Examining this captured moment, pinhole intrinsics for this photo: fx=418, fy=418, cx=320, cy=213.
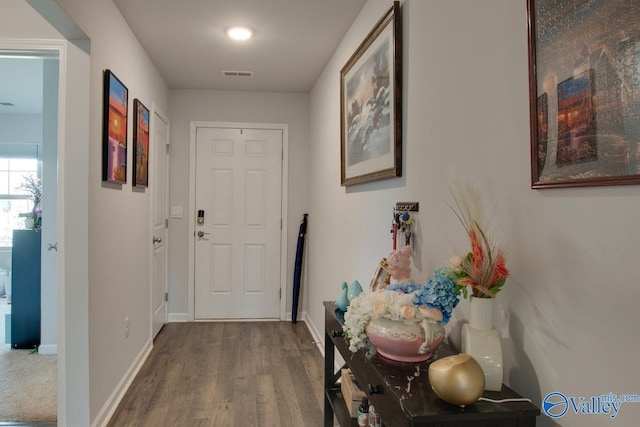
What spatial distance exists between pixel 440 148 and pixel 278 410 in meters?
1.83

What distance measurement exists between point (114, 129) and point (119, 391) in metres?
1.58

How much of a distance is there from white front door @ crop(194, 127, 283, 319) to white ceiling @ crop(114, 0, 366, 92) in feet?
2.18

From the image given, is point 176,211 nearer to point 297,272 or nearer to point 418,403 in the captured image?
point 297,272

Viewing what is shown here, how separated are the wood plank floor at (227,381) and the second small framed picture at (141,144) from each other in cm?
137

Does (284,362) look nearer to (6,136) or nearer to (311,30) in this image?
(311,30)

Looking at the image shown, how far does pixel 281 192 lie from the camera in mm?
4426

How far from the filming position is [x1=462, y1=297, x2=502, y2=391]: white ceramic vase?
1.04 meters

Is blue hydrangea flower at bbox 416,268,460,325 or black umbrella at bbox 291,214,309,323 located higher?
blue hydrangea flower at bbox 416,268,460,325

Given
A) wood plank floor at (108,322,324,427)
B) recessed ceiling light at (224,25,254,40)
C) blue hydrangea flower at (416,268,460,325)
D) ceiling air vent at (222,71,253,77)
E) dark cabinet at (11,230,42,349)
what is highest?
ceiling air vent at (222,71,253,77)

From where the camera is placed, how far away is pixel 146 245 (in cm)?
327

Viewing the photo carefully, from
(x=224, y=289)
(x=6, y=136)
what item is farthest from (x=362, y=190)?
(x=6, y=136)

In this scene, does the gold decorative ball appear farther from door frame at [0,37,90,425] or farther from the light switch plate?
the light switch plate

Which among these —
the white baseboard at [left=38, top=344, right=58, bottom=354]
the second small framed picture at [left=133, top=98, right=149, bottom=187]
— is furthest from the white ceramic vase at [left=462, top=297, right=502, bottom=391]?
the white baseboard at [left=38, top=344, right=58, bottom=354]

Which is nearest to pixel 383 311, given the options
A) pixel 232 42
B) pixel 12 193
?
pixel 232 42
